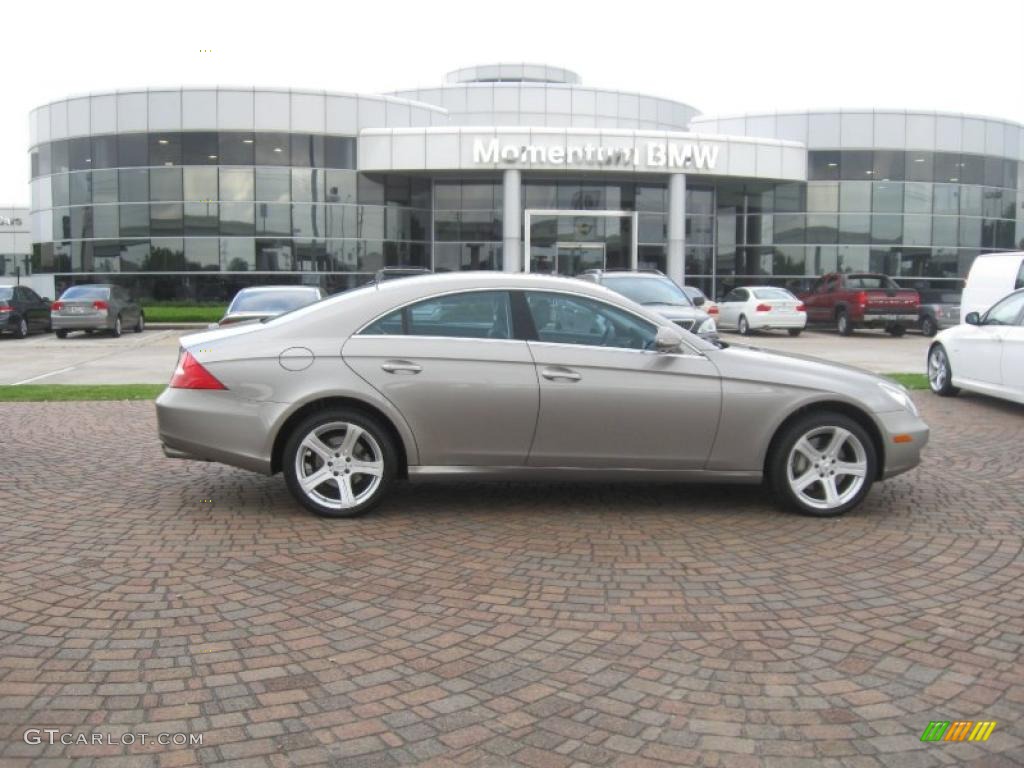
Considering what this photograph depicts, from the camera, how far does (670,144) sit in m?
35.6

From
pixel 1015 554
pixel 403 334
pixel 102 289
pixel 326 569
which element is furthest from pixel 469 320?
pixel 102 289

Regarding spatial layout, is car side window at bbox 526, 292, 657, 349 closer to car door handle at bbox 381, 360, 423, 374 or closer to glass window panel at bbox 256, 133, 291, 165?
car door handle at bbox 381, 360, 423, 374

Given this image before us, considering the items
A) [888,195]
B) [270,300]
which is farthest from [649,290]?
[888,195]

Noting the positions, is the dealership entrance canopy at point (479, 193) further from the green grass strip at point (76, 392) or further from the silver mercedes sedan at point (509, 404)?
the silver mercedes sedan at point (509, 404)

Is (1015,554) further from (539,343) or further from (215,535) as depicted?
(215,535)

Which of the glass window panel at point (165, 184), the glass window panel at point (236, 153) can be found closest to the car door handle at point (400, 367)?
the glass window panel at point (236, 153)

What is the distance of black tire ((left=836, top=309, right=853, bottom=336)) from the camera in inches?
1076

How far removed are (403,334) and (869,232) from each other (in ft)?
117

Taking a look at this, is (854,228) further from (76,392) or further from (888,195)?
(76,392)

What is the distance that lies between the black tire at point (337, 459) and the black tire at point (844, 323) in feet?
78.0

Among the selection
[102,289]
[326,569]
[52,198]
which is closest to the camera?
[326,569]

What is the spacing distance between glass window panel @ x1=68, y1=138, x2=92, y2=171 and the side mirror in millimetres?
34930

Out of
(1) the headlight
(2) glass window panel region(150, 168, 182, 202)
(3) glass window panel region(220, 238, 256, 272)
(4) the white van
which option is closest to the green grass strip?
(1) the headlight

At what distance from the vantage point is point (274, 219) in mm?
34500
